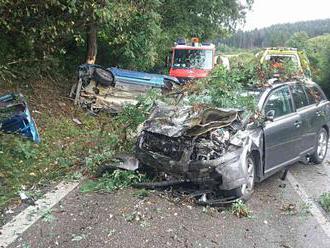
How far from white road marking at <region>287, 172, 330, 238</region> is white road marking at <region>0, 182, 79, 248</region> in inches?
136

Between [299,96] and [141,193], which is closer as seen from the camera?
[141,193]

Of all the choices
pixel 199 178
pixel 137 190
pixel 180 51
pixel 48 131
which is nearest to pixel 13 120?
pixel 48 131

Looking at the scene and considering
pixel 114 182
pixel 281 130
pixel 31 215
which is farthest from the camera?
pixel 281 130

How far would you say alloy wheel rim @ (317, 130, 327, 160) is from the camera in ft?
31.3

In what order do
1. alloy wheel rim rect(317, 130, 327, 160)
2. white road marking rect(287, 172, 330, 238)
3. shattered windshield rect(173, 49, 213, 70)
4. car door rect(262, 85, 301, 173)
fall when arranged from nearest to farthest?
1. white road marking rect(287, 172, 330, 238)
2. car door rect(262, 85, 301, 173)
3. alloy wheel rim rect(317, 130, 327, 160)
4. shattered windshield rect(173, 49, 213, 70)

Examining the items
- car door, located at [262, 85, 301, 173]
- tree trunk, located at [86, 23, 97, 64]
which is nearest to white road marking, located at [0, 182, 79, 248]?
car door, located at [262, 85, 301, 173]

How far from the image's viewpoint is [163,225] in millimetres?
5691

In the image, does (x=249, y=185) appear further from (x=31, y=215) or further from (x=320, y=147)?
(x=320, y=147)

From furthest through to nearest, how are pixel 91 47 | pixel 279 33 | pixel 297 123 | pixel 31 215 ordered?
pixel 279 33 < pixel 91 47 < pixel 297 123 < pixel 31 215

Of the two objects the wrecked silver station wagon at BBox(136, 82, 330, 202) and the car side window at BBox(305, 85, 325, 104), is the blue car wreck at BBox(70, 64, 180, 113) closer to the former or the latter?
the car side window at BBox(305, 85, 325, 104)

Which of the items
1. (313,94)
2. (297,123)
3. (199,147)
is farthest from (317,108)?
(199,147)

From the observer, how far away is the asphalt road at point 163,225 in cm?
529

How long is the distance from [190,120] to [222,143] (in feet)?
2.06

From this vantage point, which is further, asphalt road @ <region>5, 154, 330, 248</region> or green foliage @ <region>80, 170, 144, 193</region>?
green foliage @ <region>80, 170, 144, 193</region>
